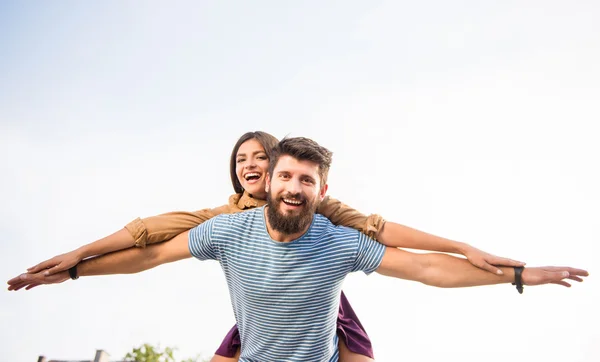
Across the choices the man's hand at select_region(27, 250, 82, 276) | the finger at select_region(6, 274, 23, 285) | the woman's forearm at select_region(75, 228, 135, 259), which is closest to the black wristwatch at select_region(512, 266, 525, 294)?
the woman's forearm at select_region(75, 228, 135, 259)

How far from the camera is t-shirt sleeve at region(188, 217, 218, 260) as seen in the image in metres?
4.22

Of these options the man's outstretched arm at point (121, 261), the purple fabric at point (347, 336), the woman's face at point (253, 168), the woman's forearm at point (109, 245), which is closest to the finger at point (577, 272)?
the purple fabric at point (347, 336)

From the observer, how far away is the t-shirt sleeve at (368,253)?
4117mm

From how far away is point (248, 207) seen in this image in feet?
16.8

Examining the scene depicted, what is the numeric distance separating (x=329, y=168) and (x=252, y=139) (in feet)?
4.33

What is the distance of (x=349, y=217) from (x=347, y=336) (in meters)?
1.19

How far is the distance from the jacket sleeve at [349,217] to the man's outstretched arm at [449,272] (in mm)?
248

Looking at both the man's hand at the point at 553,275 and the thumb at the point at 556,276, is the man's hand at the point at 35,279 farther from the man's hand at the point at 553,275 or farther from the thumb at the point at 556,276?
the thumb at the point at 556,276

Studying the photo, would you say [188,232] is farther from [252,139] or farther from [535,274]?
[535,274]

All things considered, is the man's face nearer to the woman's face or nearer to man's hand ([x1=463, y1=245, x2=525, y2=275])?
the woman's face

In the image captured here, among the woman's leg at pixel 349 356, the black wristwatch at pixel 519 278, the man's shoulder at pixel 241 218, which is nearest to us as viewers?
the black wristwatch at pixel 519 278

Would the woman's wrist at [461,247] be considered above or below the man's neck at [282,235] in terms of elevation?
below

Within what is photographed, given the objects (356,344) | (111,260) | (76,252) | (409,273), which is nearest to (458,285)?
(409,273)

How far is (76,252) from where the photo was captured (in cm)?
439
